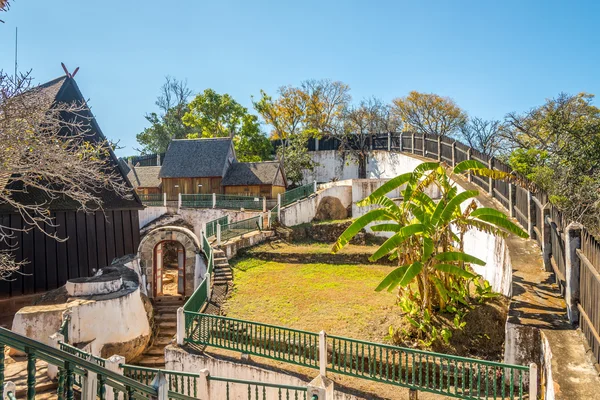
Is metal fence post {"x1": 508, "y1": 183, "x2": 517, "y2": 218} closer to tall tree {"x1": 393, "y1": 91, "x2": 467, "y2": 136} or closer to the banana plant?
the banana plant

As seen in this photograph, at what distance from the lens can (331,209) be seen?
81.3 feet

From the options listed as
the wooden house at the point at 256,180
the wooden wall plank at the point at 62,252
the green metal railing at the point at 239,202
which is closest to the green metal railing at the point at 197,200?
the green metal railing at the point at 239,202

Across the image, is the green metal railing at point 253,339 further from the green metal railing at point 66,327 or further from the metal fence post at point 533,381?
the metal fence post at point 533,381

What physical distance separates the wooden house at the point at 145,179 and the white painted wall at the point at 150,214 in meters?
4.83

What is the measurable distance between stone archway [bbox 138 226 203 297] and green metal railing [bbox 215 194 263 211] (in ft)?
30.1

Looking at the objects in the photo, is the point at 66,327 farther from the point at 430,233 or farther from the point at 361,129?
the point at 361,129

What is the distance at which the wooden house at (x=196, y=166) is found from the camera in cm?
3128

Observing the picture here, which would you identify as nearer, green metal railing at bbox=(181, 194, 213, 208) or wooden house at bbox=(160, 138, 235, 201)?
green metal railing at bbox=(181, 194, 213, 208)

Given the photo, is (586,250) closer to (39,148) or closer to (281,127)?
(39,148)

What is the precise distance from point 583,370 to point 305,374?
4928 mm

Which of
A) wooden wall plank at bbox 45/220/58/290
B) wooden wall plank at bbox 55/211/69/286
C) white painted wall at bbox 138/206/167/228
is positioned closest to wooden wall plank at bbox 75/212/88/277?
wooden wall plank at bbox 55/211/69/286

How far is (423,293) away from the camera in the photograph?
30.0 feet

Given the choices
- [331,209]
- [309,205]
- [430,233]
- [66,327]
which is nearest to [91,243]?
[66,327]

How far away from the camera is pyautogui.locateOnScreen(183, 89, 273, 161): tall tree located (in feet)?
120
